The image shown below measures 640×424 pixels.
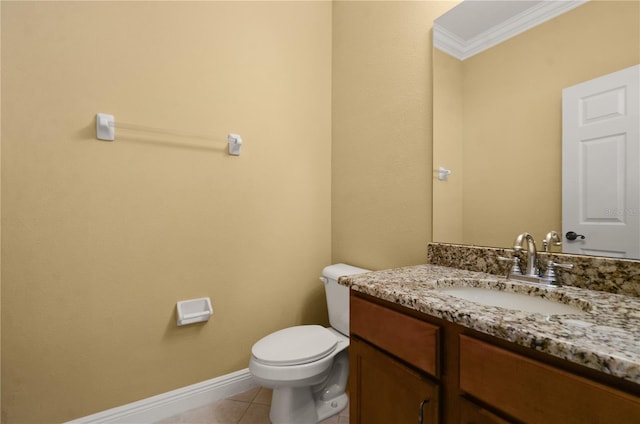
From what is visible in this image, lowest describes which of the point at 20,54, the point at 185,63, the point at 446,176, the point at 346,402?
the point at 346,402

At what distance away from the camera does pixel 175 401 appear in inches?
58.9

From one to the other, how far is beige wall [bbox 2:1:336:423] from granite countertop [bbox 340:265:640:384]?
95 cm

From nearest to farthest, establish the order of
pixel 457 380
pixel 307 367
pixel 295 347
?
1. pixel 457 380
2. pixel 307 367
3. pixel 295 347

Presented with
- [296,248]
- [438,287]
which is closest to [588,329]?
[438,287]

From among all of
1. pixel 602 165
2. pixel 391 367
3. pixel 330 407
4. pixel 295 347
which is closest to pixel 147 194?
pixel 295 347

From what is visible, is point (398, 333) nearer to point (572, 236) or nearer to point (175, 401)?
point (572, 236)

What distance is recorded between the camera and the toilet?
126 cm

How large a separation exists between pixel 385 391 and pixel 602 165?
986mm

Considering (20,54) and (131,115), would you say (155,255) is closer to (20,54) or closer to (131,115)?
(131,115)

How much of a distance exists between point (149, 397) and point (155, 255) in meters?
0.73

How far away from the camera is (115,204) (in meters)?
1.37

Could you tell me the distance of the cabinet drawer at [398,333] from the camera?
29.6 inches

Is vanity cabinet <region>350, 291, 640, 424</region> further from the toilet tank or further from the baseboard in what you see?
the baseboard

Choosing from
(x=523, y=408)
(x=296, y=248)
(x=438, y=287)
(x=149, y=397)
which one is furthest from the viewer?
(x=296, y=248)
